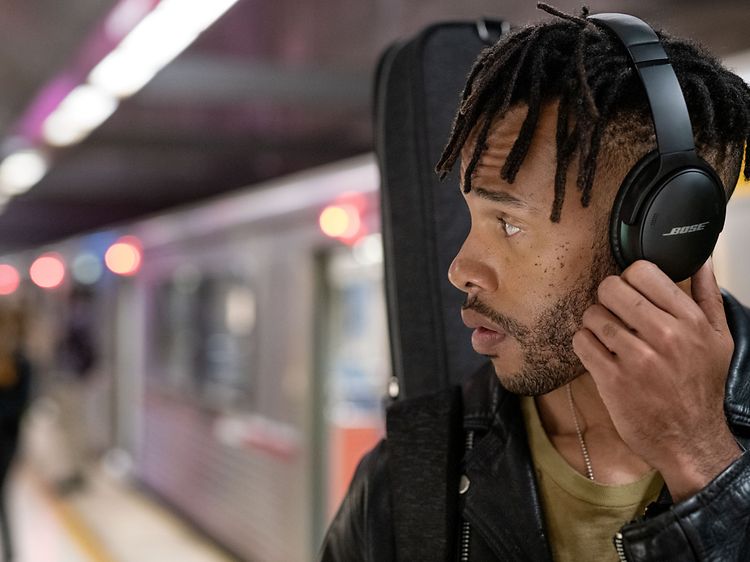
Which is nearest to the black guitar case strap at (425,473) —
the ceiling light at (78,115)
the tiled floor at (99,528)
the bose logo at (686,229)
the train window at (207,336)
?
the bose logo at (686,229)

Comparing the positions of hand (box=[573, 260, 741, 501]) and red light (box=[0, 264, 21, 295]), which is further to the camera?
red light (box=[0, 264, 21, 295])

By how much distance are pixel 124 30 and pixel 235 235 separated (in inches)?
134

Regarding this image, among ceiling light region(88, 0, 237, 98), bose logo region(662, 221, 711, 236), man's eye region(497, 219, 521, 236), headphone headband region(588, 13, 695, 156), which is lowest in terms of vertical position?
bose logo region(662, 221, 711, 236)

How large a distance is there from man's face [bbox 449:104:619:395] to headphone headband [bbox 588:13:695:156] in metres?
0.08

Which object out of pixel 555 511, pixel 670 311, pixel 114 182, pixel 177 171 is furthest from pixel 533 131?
pixel 114 182

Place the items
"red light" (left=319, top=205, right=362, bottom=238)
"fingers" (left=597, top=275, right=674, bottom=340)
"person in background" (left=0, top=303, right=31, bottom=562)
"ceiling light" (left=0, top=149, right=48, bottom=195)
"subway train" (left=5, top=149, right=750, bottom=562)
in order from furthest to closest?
1. "ceiling light" (left=0, top=149, right=48, bottom=195)
2. "person in background" (left=0, top=303, right=31, bottom=562)
3. "subway train" (left=5, top=149, right=750, bottom=562)
4. "red light" (left=319, top=205, right=362, bottom=238)
5. "fingers" (left=597, top=275, right=674, bottom=340)

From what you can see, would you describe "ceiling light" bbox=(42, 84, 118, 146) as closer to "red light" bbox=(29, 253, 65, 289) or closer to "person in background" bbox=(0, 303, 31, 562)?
"person in background" bbox=(0, 303, 31, 562)

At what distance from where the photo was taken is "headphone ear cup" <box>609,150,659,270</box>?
852 mm

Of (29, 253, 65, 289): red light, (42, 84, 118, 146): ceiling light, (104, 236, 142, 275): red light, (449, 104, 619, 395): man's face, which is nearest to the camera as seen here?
(449, 104, 619, 395): man's face

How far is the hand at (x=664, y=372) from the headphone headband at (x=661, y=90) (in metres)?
0.14

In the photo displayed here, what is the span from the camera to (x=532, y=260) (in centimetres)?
93

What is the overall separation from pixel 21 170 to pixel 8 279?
40.1ft

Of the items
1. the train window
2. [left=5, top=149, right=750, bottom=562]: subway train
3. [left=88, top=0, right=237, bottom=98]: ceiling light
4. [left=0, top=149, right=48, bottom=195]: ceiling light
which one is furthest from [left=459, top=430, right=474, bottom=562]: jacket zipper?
[left=0, top=149, right=48, bottom=195]: ceiling light

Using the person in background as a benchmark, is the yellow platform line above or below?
below
